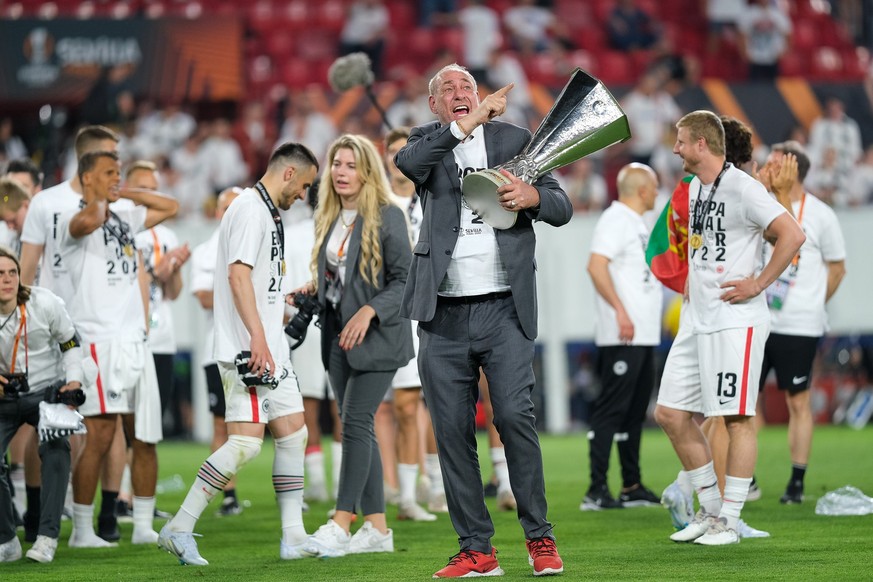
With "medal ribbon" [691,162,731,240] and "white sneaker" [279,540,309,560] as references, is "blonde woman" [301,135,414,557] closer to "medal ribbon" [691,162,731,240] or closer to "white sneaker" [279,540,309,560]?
"white sneaker" [279,540,309,560]

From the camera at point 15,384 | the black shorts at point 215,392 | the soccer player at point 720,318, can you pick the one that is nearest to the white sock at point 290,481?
the camera at point 15,384

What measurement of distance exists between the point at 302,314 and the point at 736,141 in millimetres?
2641

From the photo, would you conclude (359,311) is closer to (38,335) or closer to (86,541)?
(38,335)

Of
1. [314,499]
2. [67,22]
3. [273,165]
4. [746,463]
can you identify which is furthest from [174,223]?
[746,463]

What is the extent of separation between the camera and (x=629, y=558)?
6434 millimetres

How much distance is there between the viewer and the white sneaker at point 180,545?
21.5 feet

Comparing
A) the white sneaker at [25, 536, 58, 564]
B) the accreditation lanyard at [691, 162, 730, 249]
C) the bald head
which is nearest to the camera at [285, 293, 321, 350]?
the white sneaker at [25, 536, 58, 564]

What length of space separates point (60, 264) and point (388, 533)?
2557 mm

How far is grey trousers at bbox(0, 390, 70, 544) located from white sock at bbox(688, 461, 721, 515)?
3436mm

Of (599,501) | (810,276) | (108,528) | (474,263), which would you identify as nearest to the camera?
(474,263)

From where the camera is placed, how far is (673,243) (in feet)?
24.1

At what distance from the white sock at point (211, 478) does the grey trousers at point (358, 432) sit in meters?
0.58

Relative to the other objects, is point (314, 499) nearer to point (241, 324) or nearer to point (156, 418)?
point (156, 418)

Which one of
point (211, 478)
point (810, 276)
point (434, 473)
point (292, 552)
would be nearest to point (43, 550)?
point (211, 478)
